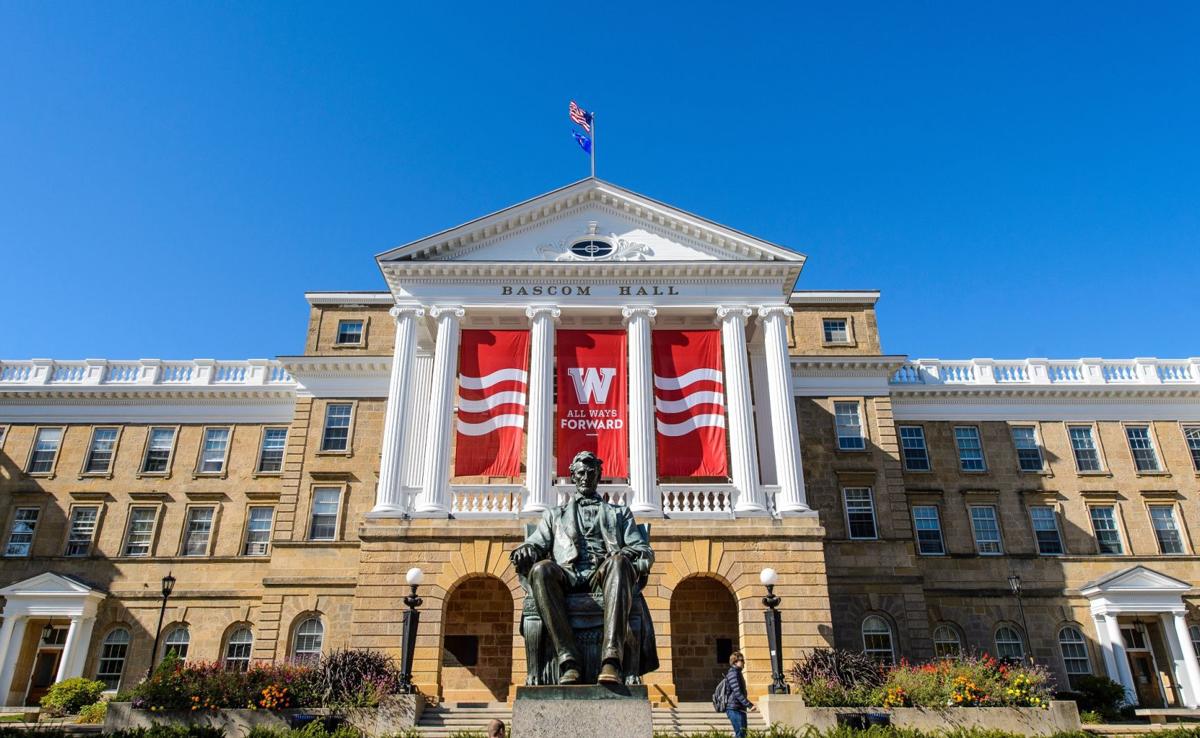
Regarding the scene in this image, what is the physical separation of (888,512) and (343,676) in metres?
21.7

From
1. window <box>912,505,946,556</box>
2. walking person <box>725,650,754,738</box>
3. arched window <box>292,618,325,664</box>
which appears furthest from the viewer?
window <box>912,505,946,556</box>

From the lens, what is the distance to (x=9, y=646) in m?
30.3

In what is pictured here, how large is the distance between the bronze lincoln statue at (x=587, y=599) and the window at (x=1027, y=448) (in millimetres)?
31311

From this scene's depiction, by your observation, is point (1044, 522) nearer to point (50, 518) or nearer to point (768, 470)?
point (768, 470)

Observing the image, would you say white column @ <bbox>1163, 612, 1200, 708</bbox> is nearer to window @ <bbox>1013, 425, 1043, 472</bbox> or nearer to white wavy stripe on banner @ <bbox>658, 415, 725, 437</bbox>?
window @ <bbox>1013, 425, 1043, 472</bbox>

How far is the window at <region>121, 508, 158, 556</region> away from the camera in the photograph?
33094mm

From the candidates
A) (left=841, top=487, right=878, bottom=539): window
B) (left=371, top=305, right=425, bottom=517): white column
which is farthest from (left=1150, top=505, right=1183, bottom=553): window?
(left=371, top=305, right=425, bottom=517): white column

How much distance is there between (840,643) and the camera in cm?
2959

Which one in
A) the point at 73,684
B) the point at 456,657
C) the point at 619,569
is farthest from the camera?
the point at 73,684

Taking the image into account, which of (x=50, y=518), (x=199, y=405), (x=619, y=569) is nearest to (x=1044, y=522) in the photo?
(x=619, y=569)

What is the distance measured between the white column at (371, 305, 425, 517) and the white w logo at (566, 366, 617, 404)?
565 cm

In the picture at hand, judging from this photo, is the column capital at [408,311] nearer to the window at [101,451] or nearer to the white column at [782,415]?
the white column at [782,415]

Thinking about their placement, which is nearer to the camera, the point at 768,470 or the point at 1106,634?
the point at 768,470

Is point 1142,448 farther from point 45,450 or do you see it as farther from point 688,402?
point 45,450
